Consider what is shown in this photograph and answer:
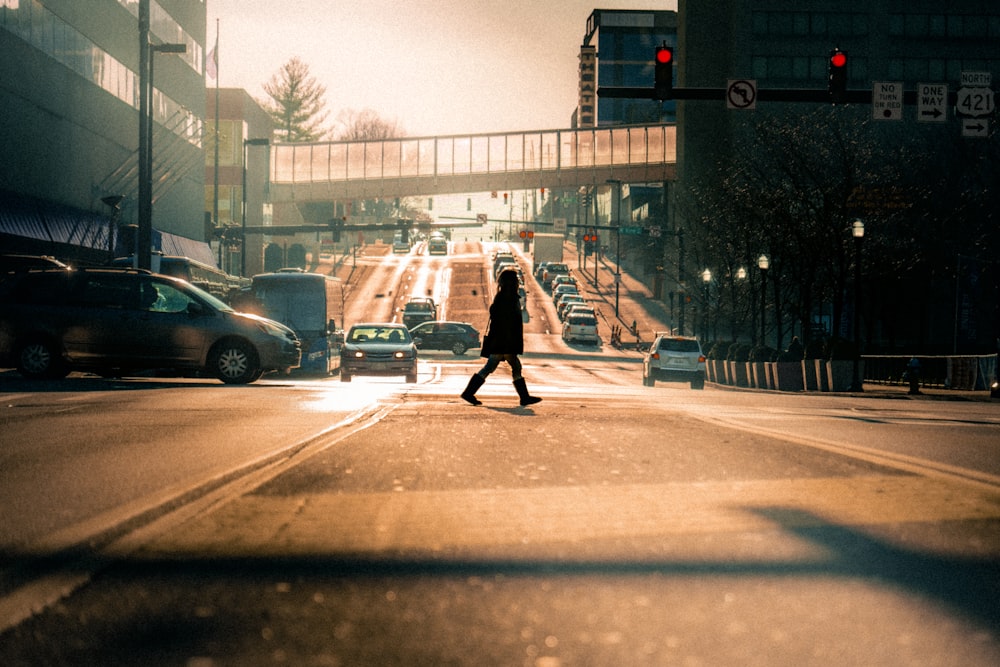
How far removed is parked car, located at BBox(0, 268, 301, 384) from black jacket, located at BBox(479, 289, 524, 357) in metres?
6.23

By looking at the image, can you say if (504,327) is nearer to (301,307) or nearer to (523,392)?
(523,392)

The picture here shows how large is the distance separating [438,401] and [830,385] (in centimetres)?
2038

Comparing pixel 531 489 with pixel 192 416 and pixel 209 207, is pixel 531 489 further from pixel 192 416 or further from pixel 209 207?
pixel 209 207

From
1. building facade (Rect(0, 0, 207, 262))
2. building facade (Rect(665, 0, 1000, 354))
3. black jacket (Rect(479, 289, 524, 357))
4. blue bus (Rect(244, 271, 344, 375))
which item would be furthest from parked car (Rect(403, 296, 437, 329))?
black jacket (Rect(479, 289, 524, 357))

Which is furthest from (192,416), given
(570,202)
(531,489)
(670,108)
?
(570,202)

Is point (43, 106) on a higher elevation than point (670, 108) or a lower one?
lower

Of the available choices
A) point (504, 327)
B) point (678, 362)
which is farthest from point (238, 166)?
point (504, 327)

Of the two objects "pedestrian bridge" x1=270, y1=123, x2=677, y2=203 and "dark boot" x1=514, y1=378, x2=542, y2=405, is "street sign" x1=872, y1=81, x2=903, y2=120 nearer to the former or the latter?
"dark boot" x1=514, y1=378, x2=542, y2=405

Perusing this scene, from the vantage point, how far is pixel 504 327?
1533 cm

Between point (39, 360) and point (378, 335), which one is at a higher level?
point (378, 335)

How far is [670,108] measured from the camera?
126 meters

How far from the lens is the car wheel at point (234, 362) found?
65.8ft

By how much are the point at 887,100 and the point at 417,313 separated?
46.7m

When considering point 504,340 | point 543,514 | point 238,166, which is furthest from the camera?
point 238,166
